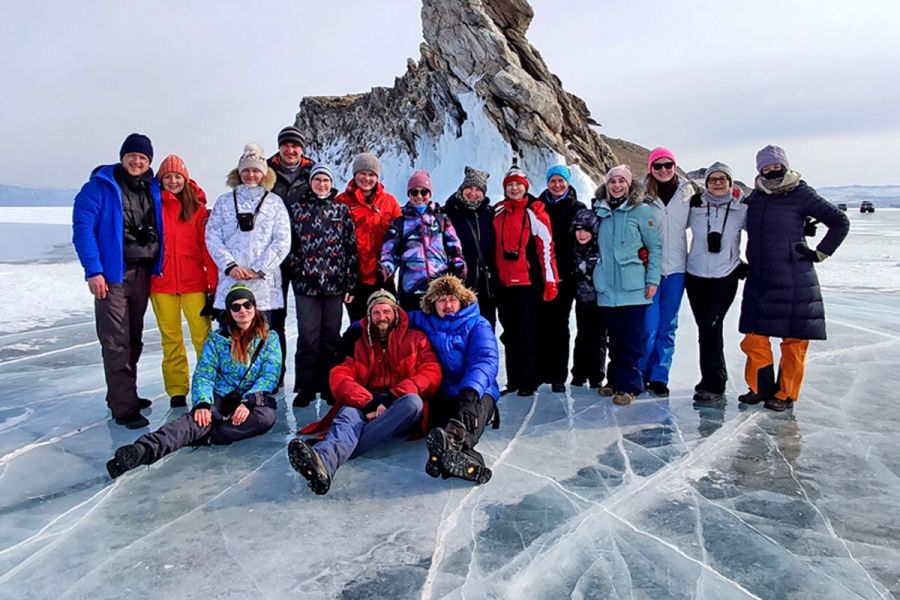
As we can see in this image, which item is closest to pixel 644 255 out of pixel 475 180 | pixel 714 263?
pixel 714 263

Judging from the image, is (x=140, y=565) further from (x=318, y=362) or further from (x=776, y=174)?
(x=776, y=174)

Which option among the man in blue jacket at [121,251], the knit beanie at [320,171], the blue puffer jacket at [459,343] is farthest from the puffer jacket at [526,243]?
the man in blue jacket at [121,251]

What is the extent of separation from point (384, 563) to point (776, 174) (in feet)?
11.9

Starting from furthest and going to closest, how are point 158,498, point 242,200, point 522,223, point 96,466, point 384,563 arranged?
point 522,223, point 242,200, point 96,466, point 158,498, point 384,563

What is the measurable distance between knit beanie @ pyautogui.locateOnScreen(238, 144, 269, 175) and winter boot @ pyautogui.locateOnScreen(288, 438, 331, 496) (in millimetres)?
2188

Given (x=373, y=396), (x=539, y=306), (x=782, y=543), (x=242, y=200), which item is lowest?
(x=782, y=543)

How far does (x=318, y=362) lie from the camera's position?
457 cm

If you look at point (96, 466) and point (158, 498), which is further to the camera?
point (96, 466)

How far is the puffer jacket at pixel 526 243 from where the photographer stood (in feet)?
14.9

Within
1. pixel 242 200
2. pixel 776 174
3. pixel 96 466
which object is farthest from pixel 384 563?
pixel 776 174

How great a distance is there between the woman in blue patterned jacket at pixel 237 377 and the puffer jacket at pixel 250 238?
0.91 feet

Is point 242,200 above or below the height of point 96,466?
above

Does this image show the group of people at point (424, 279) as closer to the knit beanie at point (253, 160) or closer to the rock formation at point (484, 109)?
the knit beanie at point (253, 160)

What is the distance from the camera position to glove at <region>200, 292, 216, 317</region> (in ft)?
14.5
